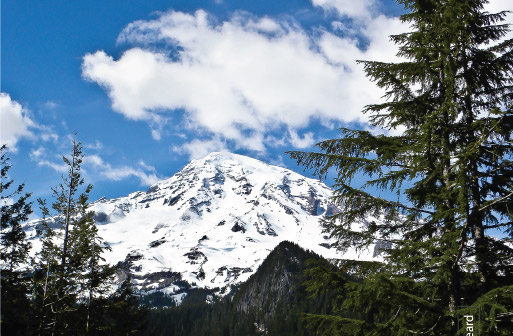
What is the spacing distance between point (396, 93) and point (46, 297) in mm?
17914

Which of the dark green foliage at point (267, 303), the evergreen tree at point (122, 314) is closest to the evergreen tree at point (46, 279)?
the evergreen tree at point (122, 314)

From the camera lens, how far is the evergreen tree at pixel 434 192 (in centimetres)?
710

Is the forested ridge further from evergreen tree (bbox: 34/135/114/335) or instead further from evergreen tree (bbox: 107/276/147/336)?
evergreen tree (bbox: 107/276/147/336)

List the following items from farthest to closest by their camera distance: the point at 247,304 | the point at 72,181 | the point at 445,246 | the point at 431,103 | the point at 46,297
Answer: the point at 247,304 < the point at 72,181 < the point at 46,297 < the point at 431,103 < the point at 445,246

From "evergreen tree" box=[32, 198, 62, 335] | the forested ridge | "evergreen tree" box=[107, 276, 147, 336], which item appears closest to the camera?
the forested ridge

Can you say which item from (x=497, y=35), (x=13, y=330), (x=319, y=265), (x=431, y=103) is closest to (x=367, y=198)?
(x=319, y=265)

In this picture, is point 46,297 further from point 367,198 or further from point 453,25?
point 453,25

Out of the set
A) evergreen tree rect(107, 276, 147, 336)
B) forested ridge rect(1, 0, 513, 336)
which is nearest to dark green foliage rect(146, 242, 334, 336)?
evergreen tree rect(107, 276, 147, 336)

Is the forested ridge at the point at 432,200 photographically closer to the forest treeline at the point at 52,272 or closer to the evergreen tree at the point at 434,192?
the evergreen tree at the point at 434,192

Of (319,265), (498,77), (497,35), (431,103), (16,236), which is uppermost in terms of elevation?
(497,35)

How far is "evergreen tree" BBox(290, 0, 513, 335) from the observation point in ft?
23.3

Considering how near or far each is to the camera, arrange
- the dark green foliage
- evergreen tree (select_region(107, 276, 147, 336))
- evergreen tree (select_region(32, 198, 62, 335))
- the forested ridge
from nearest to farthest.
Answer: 1. the forested ridge
2. evergreen tree (select_region(32, 198, 62, 335))
3. evergreen tree (select_region(107, 276, 147, 336))
4. the dark green foliage

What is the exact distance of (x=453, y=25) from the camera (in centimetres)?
816

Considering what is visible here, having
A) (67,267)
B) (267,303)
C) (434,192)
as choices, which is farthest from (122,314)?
(267,303)
